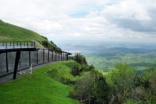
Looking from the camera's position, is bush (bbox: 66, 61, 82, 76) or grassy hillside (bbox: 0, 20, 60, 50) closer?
bush (bbox: 66, 61, 82, 76)

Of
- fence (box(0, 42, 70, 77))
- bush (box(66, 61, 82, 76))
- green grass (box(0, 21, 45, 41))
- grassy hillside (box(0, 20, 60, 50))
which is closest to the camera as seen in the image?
fence (box(0, 42, 70, 77))

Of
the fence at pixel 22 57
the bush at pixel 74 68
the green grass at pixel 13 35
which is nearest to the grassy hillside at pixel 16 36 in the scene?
the green grass at pixel 13 35

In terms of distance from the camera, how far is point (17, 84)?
93.3 ft

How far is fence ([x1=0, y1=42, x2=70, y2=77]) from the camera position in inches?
1150

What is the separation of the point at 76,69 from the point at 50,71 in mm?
15695

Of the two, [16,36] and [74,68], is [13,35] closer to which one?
[16,36]

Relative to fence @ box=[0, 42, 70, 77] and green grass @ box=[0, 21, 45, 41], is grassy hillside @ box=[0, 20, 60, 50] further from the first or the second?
fence @ box=[0, 42, 70, 77]

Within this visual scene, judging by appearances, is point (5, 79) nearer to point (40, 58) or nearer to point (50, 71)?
point (50, 71)

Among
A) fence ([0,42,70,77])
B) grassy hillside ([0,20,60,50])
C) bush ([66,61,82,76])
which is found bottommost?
bush ([66,61,82,76])

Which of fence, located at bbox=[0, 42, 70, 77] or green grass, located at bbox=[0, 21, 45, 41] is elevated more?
green grass, located at bbox=[0, 21, 45, 41]

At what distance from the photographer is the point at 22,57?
144ft

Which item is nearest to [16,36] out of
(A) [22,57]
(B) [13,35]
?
(B) [13,35]

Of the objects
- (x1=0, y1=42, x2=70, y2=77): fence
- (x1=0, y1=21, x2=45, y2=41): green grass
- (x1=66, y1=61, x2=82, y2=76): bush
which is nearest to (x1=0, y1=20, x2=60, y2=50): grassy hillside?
(x1=0, y1=21, x2=45, y2=41): green grass

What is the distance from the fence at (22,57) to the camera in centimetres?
2921
